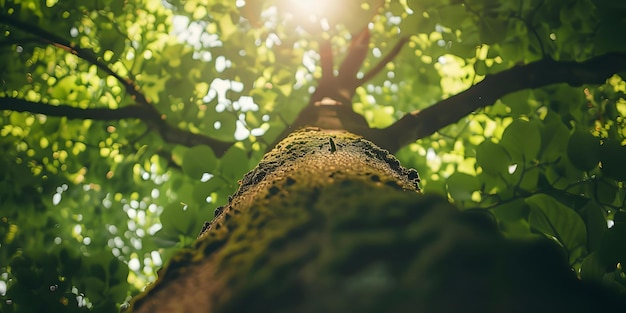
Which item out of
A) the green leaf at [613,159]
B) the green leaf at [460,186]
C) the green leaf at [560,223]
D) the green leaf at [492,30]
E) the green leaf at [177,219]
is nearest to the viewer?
the green leaf at [560,223]

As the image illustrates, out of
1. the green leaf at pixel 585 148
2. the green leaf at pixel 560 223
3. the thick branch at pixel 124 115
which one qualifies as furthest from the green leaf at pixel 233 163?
the green leaf at pixel 585 148

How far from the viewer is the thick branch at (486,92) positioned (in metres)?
3.00

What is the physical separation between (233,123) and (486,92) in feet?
6.79

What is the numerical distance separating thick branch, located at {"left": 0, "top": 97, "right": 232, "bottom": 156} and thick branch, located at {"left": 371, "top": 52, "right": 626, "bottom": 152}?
142 centimetres

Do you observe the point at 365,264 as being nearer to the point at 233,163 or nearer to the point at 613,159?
the point at 233,163

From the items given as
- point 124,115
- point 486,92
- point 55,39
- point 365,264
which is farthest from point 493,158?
point 55,39

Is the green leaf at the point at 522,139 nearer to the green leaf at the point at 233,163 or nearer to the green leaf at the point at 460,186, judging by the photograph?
the green leaf at the point at 460,186

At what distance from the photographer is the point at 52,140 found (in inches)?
180

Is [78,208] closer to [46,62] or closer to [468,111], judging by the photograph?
[46,62]

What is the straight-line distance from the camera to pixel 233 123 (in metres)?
3.84

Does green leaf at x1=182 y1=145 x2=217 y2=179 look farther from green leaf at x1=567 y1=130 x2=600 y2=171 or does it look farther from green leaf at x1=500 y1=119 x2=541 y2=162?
green leaf at x1=567 y1=130 x2=600 y2=171

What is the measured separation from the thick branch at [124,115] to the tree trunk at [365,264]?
8.42ft

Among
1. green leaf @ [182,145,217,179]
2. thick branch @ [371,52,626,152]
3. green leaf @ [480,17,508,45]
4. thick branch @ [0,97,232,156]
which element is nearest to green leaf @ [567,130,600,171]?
thick branch @ [371,52,626,152]

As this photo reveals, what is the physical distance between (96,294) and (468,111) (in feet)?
8.74
